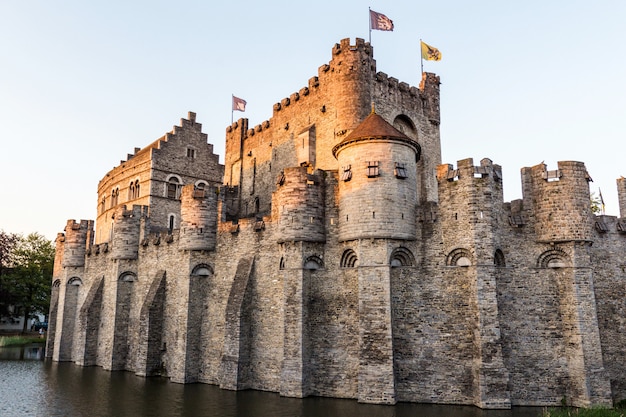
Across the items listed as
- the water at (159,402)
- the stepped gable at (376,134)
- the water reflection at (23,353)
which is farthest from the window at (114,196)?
the stepped gable at (376,134)

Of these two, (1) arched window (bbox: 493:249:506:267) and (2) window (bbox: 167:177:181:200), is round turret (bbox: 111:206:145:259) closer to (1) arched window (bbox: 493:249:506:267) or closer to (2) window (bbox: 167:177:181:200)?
(2) window (bbox: 167:177:181:200)

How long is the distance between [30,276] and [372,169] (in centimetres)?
4828

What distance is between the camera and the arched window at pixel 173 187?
41.3 metres

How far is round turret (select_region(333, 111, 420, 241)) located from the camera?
21203 mm

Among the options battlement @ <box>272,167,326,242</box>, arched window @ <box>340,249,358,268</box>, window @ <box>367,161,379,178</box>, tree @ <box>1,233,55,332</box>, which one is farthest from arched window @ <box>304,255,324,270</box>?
tree @ <box>1,233,55,332</box>

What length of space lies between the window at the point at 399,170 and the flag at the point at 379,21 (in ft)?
35.5

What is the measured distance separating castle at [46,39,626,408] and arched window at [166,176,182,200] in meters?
14.3

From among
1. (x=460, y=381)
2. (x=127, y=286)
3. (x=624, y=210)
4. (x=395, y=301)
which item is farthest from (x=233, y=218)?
(x=624, y=210)

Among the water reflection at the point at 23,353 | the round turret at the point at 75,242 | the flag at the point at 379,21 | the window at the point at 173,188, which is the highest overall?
the flag at the point at 379,21

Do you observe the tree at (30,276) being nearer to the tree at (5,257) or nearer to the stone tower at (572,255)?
the tree at (5,257)

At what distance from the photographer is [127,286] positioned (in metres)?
32.2

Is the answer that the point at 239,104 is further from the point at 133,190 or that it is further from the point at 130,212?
the point at 130,212

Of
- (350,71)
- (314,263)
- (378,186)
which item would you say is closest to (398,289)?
(314,263)

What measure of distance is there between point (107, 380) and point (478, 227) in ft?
68.9
